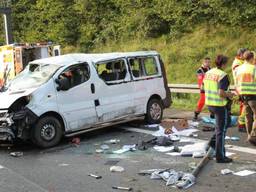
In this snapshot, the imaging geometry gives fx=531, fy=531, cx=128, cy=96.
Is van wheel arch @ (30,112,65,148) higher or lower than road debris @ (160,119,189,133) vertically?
higher

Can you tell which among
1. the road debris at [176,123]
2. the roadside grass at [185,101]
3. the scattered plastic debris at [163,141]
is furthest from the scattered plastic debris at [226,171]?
the roadside grass at [185,101]

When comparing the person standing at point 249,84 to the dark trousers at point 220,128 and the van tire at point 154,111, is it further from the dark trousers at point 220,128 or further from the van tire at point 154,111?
the van tire at point 154,111

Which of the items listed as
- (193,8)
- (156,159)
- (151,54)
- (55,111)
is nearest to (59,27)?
(193,8)

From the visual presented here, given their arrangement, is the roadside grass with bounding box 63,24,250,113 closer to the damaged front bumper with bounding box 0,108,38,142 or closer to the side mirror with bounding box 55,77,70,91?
the side mirror with bounding box 55,77,70,91

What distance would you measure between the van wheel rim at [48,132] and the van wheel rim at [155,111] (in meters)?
2.98

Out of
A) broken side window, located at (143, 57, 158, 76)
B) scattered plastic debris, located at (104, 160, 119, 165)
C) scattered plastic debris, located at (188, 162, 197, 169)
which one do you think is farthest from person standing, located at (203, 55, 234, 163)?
broken side window, located at (143, 57, 158, 76)

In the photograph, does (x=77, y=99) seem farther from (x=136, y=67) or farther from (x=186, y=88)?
(x=186, y=88)

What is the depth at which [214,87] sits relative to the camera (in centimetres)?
863

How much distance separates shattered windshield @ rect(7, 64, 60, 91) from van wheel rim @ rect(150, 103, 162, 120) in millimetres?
2816

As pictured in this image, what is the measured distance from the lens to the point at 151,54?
1341cm

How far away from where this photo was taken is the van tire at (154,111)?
13.0 meters

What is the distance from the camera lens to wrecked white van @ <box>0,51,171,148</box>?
10.7 meters

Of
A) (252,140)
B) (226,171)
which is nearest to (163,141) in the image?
(252,140)

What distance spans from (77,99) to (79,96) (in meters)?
0.08
